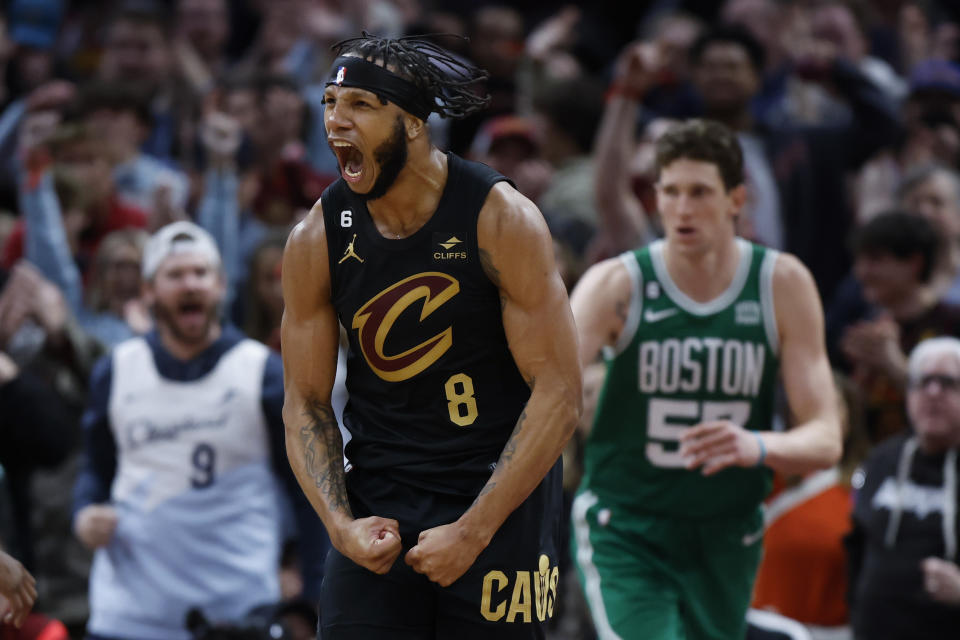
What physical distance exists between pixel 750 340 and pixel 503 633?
6.21ft

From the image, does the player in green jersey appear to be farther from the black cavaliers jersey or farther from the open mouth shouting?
the open mouth shouting

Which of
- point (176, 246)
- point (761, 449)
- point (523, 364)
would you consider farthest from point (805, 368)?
point (176, 246)

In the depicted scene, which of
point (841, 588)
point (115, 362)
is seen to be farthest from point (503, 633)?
point (841, 588)

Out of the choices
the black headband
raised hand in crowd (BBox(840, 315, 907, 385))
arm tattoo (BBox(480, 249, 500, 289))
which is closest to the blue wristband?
arm tattoo (BBox(480, 249, 500, 289))

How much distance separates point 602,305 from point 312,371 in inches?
62.1

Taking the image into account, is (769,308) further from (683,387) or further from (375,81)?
(375,81)

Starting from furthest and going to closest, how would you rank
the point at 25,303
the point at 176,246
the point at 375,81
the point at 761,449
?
the point at 25,303 < the point at 176,246 < the point at 761,449 < the point at 375,81

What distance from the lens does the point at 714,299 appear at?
18.2 feet

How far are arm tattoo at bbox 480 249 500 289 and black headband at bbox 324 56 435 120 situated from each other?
452 mm

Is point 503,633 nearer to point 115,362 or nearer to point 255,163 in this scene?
point 115,362

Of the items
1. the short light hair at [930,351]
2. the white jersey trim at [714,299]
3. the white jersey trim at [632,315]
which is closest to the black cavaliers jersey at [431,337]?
the white jersey trim at [632,315]

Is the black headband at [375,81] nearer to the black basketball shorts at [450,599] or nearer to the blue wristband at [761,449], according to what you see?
the black basketball shorts at [450,599]

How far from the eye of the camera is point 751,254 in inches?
220

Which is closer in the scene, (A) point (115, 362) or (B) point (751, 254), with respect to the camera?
(B) point (751, 254)
